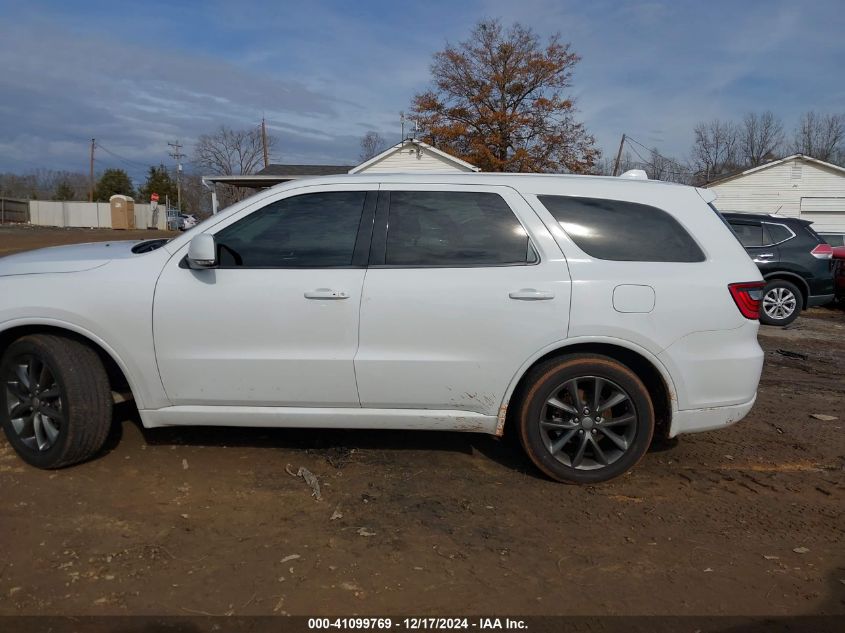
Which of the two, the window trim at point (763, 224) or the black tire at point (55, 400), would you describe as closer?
the black tire at point (55, 400)

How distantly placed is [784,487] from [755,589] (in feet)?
4.20

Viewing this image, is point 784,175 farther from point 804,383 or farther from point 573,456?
point 573,456

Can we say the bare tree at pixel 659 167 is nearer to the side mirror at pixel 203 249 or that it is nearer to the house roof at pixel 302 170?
the house roof at pixel 302 170

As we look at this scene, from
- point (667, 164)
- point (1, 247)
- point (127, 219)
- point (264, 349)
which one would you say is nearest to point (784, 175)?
point (667, 164)

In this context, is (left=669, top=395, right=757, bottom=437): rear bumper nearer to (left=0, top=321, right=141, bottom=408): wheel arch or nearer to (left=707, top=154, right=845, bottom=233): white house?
(left=0, top=321, right=141, bottom=408): wheel arch

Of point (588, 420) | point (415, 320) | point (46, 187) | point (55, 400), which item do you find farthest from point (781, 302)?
point (46, 187)

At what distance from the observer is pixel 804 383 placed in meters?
6.40

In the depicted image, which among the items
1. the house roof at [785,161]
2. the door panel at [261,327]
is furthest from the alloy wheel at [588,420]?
the house roof at [785,161]

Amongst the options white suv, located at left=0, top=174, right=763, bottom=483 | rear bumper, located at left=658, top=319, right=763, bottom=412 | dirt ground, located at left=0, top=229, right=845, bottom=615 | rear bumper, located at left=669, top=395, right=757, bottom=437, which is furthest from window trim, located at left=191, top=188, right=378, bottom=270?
rear bumper, located at left=669, top=395, right=757, bottom=437

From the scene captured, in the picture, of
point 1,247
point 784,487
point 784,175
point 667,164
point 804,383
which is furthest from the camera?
point 667,164

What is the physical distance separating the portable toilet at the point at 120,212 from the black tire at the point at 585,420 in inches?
1992

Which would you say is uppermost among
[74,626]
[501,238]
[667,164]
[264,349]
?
[667,164]

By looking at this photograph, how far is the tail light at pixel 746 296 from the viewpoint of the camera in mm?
3598

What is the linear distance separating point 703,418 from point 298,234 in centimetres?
264
